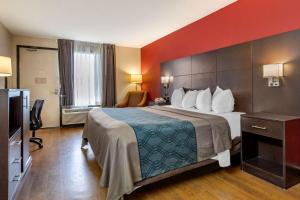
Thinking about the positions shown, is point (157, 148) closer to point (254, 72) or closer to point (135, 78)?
point (254, 72)

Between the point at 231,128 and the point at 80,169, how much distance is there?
215 cm

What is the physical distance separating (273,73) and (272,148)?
1017mm

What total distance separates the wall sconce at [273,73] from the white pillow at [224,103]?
567mm

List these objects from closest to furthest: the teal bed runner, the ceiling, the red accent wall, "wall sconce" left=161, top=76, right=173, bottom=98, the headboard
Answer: the teal bed runner, the headboard, the red accent wall, the ceiling, "wall sconce" left=161, top=76, right=173, bottom=98

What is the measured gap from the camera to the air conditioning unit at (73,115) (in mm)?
5378

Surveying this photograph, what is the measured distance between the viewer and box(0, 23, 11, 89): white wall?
4.00 metres

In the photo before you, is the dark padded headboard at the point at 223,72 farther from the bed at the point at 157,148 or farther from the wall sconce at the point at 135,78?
the wall sconce at the point at 135,78

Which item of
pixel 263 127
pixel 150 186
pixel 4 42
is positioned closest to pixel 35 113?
pixel 4 42

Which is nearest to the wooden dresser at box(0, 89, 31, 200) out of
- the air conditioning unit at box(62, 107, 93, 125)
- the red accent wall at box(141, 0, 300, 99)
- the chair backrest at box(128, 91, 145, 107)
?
the air conditioning unit at box(62, 107, 93, 125)

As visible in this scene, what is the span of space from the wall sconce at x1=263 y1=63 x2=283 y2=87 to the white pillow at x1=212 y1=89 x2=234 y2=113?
1.86 ft

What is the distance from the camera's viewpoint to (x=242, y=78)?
9.70 ft

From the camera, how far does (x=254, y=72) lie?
9.14ft

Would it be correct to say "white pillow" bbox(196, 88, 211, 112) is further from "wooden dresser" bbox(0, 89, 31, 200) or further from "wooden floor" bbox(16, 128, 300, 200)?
"wooden dresser" bbox(0, 89, 31, 200)

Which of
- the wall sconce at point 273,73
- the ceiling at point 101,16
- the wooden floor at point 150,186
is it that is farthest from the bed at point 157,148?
the ceiling at point 101,16
